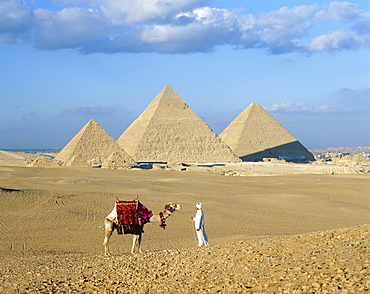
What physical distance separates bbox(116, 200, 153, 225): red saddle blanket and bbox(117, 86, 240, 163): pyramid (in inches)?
2051

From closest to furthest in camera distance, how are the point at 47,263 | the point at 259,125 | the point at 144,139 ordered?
the point at 47,263
the point at 144,139
the point at 259,125

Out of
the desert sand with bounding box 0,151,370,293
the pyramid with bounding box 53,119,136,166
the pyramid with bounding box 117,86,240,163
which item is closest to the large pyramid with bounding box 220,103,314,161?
the pyramid with bounding box 117,86,240,163

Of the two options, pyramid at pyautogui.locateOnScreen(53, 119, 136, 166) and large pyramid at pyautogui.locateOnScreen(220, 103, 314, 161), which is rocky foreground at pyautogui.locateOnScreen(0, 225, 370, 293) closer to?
pyramid at pyautogui.locateOnScreen(53, 119, 136, 166)

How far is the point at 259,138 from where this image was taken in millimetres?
72500

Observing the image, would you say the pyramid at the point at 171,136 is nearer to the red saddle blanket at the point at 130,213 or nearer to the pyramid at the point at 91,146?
the pyramid at the point at 91,146

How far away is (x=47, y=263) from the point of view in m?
7.21

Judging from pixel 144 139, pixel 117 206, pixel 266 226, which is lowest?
pixel 266 226

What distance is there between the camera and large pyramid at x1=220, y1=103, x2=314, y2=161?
70625 millimetres

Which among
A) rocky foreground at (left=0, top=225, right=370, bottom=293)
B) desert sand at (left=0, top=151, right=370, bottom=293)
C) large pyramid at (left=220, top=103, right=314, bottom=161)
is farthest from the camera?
large pyramid at (left=220, top=103, right=314, bottom=161)

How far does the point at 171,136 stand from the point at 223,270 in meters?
58.8

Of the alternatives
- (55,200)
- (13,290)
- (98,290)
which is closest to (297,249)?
(98,290)

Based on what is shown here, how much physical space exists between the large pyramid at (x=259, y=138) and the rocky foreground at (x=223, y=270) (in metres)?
63.2

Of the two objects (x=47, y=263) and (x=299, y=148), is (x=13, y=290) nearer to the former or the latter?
(x=47, y=263)

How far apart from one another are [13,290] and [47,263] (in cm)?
190
